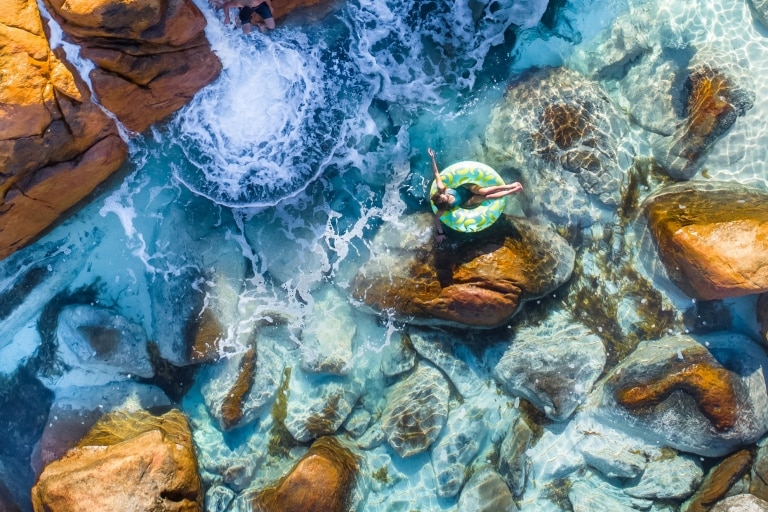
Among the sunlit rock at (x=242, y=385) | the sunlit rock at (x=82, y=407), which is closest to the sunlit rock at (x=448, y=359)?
the sunlit rock at (x=242, y=385)

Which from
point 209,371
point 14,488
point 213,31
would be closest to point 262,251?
point 209,371

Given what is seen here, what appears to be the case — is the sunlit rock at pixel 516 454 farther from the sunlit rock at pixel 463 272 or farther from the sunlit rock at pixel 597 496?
the sunlit rock at pixel 463 272

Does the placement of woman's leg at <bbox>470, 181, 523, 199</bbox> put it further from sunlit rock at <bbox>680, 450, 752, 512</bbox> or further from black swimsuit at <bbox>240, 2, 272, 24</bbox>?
sunlit rock at <bbox>680, 450, 752, 512</bbox>

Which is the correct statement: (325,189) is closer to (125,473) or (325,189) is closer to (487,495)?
(125,473)

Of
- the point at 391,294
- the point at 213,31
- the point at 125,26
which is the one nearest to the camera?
the point at 125,26

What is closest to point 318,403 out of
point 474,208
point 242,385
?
point 242,385

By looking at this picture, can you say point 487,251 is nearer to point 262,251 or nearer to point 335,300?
point 335,300
